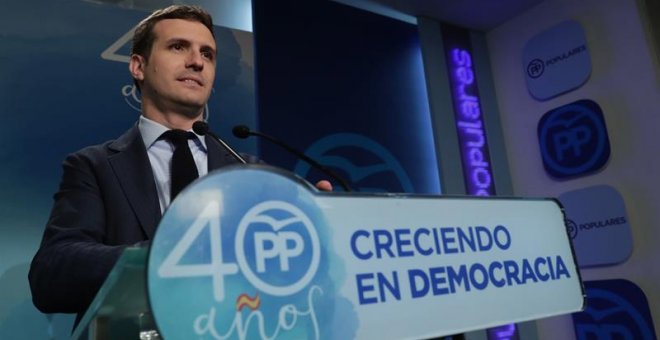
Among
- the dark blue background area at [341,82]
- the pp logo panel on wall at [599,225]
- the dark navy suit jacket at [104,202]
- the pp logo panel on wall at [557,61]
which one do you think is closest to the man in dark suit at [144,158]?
the dark navy suit jacket at [104,202]

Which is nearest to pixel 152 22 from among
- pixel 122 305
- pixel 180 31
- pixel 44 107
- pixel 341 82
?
pixel 180 31

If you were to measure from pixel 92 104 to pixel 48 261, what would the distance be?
1.80 m

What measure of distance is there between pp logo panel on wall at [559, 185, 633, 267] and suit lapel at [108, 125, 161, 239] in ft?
8.62

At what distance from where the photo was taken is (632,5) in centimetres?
298

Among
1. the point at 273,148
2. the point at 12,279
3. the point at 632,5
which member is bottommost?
the point at 12,279

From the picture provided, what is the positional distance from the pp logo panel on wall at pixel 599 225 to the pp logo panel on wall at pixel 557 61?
2.37 feet

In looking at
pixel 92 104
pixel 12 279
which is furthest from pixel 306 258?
pixel 92 104

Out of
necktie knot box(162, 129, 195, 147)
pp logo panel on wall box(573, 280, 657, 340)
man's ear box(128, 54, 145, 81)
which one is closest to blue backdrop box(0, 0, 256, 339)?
man's ear box(128, 54, 145, 81)

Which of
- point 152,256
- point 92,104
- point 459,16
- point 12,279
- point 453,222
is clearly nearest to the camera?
point 152,256

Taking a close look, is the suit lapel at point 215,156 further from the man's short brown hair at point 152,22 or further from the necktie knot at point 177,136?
the man's short brown hair at point 152,22

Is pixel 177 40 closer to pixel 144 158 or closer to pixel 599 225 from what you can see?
pixel 144 158

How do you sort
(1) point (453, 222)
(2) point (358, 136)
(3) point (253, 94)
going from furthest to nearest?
(2) point (358, 136), (3) point (253, 94), (1) point (453, 222)

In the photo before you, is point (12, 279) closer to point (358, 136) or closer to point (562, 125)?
point (358, 136)

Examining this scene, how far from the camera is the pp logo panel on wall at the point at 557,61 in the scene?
10.5 feet
